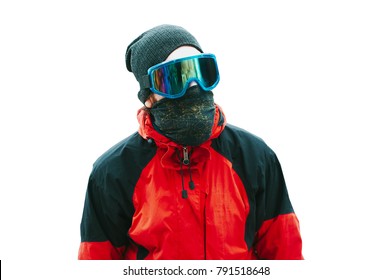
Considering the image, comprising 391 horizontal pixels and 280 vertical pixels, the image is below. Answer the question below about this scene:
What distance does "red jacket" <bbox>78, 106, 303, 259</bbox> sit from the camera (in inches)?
110

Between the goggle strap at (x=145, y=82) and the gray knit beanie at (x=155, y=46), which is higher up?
the gray knit beanie at (x=155, y=46)

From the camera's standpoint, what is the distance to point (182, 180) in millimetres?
2846

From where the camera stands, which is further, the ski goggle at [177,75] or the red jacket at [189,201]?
the red jacket at [189,201]

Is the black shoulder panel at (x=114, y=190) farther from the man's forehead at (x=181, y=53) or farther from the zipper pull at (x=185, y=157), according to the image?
the man's forehead at (x=181, y=53)

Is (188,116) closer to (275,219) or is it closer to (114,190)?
(114,190)

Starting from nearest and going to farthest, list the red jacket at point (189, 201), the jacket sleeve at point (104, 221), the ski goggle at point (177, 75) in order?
the ski goggle at point (177, 75)
the red jacket at point (189, 201)
the jacket sleeve at point (104, 221)

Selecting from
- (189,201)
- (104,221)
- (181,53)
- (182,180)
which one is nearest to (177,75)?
(181,53)

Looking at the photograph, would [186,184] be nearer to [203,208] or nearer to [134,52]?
[203,208]

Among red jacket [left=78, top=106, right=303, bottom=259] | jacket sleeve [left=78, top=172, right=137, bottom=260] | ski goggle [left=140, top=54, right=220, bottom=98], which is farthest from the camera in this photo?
jacket sleeve [left=78, top=172, right=137, bottom=260]

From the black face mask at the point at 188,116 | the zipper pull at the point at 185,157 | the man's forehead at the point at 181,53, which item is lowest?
the zipper pull at the point at 185,157

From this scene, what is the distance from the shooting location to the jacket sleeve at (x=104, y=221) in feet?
9.54

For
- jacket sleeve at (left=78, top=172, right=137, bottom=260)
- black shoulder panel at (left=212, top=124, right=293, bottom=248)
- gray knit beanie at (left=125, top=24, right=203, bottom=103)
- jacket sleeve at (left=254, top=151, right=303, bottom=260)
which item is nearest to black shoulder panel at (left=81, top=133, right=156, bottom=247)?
jacket sleeve at (left=78, top=172, right=137, bottom=260)

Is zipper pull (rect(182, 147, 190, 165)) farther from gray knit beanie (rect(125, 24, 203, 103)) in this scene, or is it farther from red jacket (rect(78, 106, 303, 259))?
gray knit beanie (rect(125, 24, 203, 103))

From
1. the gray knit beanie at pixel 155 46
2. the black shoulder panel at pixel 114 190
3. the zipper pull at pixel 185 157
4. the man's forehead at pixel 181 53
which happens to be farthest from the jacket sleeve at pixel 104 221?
the man's forehead at pixel 181 53
